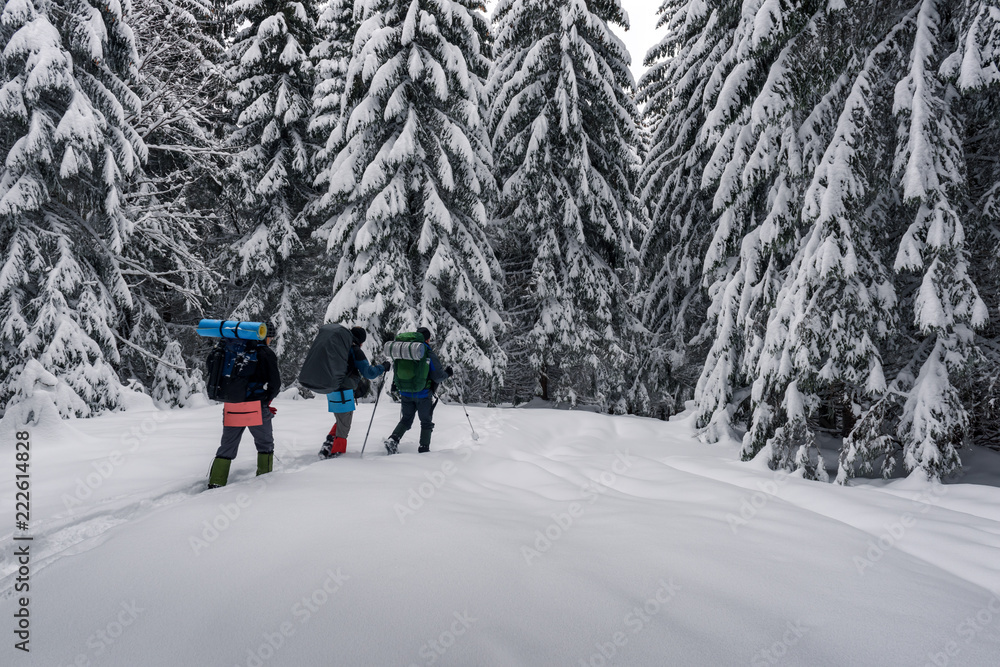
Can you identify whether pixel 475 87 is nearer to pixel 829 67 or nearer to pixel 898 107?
pixel 829 67

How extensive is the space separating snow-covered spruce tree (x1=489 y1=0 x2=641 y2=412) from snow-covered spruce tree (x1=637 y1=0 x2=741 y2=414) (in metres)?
0.93

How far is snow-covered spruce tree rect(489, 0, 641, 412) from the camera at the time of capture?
13.8 m

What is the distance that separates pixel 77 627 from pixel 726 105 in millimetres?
9131

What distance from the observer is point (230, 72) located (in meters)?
15.0

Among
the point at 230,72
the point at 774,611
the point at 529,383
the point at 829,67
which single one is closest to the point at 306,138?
the point at 230,72

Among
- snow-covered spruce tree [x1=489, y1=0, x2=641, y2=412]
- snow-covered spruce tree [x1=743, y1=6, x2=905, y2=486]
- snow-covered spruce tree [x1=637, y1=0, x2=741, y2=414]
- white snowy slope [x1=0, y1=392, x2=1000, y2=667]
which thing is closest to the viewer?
white snowy slope [x1=0, y1=392, x2=1000, y2=667]

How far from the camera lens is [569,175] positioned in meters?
14.5

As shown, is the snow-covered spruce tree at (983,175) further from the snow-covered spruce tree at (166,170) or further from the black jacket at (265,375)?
the snow-covered spruce tree at (166,170)

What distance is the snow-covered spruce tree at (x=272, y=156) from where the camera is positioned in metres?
14.8

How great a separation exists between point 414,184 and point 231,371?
792cm

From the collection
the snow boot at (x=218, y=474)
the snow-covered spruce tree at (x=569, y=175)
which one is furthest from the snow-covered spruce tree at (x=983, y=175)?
the snow-covered spruce tree at (x=569, y=175)

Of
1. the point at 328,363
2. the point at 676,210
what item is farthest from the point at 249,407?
the point at 676,210

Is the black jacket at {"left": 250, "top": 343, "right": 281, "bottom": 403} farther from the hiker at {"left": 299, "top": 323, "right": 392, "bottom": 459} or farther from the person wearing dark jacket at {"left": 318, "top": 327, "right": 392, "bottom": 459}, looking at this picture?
the person wearing dark jacket at {"left": 318, "top": 327, "right": 392, "bottom": 459}

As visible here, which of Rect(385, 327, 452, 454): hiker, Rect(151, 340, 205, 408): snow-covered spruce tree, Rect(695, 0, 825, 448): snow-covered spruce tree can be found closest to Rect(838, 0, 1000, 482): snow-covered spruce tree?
Rect(695, 0, 825, 448): snow-covered spruce tree
